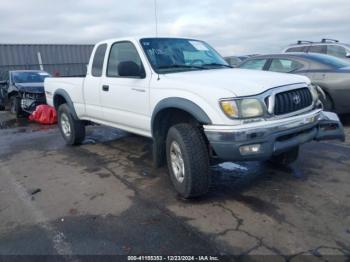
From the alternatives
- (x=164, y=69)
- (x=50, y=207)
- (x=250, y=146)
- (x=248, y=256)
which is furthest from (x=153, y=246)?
(x=164, y=69)

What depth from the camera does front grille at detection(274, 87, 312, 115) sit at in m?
3.83

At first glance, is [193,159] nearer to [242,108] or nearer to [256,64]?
[242,108]

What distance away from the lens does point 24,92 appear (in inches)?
438

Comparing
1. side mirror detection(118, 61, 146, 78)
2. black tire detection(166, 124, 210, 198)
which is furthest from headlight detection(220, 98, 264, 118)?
side mirror detection(118, 61, 146, 78)

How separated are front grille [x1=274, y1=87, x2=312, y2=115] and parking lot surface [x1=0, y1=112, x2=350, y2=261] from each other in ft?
3.34

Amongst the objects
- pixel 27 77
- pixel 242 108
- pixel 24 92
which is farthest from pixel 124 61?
pixel 27 77

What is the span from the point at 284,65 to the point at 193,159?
490 centimetres

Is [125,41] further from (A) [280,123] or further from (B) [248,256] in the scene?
(B) [248,256]

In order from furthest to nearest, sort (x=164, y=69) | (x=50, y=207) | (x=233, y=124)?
(x=164, y=69) → (x=50, y=207) → (x=233, y=124)

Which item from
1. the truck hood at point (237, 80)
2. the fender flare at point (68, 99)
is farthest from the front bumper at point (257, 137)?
the fender flare at point (68, 99)

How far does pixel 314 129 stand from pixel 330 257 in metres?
1.74

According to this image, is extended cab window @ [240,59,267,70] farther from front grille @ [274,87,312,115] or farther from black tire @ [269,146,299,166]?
front grille @ [274,87,312,115]

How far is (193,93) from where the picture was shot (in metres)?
3.88

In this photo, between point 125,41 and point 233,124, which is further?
point 125,41
